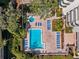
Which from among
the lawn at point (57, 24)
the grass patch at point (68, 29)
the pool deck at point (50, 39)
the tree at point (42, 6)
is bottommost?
the pool deck at point (50, 39)

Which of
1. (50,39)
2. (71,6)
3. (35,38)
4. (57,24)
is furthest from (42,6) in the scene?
(50,39)

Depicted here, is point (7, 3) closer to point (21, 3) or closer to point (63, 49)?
point (21, 3)

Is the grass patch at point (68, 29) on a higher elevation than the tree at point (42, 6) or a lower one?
lower

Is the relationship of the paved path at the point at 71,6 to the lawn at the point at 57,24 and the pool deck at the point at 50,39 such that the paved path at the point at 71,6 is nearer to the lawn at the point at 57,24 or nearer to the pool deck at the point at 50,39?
the lawn at the point at 57,24

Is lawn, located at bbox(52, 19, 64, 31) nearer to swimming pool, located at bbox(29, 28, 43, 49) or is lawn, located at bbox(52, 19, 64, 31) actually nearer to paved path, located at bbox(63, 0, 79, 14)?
paved path, located at bbox(63, 0, 79, 14)

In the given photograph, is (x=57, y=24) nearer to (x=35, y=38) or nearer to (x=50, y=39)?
(x=50, y=39)

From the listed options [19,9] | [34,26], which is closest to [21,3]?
[19,9]

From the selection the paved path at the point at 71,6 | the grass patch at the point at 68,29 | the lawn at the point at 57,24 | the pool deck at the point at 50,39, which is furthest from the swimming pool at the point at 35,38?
the paved path at the point at 71,6

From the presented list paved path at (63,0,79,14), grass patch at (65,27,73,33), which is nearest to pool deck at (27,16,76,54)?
grass patch at (65,27,73,33)
